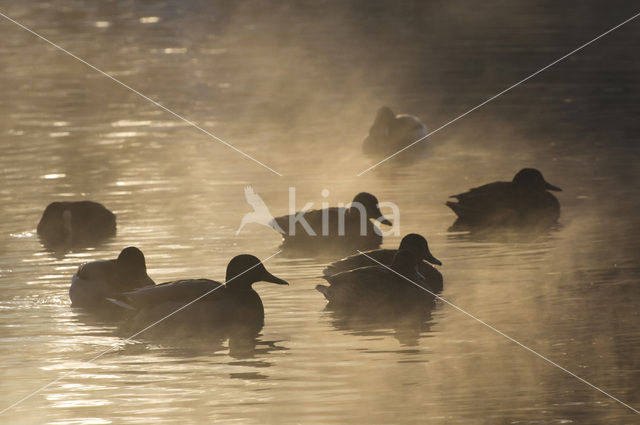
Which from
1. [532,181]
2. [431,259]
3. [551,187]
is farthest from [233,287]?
[551,187]

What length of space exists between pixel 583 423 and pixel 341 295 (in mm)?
4410

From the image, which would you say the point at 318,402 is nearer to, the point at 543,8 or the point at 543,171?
the point at 543,171

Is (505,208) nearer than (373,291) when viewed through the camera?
No

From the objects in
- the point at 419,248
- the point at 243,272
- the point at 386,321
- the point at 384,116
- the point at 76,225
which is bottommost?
the point at 386,321

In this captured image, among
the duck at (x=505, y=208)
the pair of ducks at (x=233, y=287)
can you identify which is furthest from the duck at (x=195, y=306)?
the duck at (x=505, y=208)

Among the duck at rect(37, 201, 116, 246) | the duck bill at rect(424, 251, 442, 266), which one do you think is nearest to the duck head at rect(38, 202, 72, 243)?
the duck at rect(37, 201, 116, 246)

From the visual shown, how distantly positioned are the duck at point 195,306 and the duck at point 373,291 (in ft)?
2.94

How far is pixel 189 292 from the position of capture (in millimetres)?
13555

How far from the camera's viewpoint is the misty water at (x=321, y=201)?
11438mm

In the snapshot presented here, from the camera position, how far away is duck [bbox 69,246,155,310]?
14.6m

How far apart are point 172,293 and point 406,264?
8.97ft

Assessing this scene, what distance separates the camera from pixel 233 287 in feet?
46.4

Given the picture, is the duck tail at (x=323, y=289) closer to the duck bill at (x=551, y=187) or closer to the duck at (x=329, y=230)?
the duck at (x=329, y=230)

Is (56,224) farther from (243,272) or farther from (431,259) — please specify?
(431,259)
